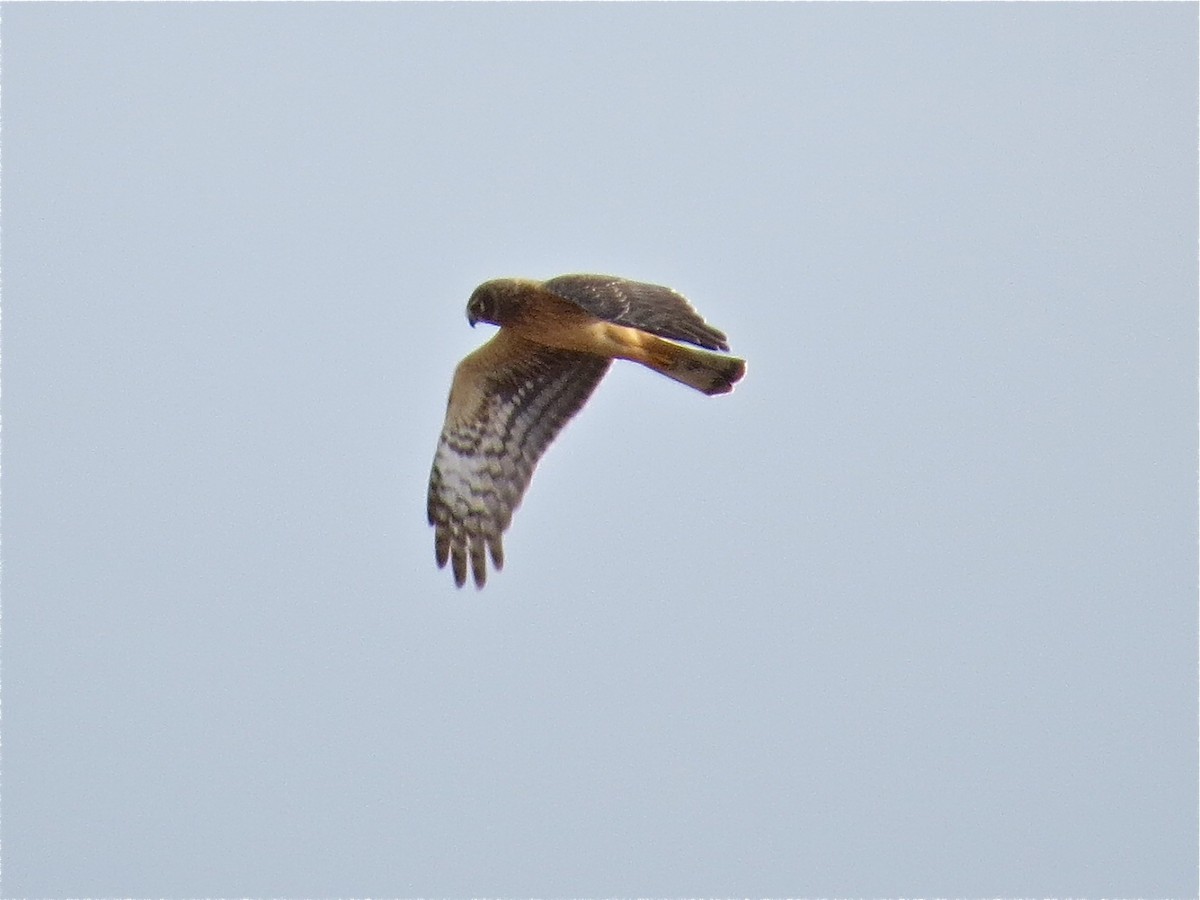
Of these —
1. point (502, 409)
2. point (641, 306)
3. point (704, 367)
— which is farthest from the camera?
point (502, 409)

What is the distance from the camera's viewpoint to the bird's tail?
896cm

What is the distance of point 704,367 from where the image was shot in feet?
29.5

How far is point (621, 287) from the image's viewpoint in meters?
8.22

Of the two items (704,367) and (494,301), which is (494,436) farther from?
(704,367)

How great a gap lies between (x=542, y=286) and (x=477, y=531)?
142 centimetres

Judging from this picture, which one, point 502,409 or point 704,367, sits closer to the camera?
point 704,367

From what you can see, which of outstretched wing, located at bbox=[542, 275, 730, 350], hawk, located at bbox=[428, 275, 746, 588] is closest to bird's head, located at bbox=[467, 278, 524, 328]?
hawk, located at bbox=[428, 275, 746, 588]

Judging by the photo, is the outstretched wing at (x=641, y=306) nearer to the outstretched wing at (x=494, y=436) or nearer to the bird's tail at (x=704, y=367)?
the bird's tail at (x=704, y=367)

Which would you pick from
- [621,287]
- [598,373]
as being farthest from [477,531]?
[621,287]

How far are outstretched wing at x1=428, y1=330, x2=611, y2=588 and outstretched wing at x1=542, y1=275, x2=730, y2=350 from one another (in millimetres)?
1261

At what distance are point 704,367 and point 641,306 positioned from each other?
3.40ft

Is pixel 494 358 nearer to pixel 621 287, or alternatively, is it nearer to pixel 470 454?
pixel 470 454

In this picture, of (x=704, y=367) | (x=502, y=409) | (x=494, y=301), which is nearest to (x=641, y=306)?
(x=704, y=367)

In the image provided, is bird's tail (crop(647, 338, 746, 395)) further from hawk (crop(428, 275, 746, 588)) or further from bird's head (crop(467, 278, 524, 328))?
bird's head (crop(467, 278, 524, 328))
